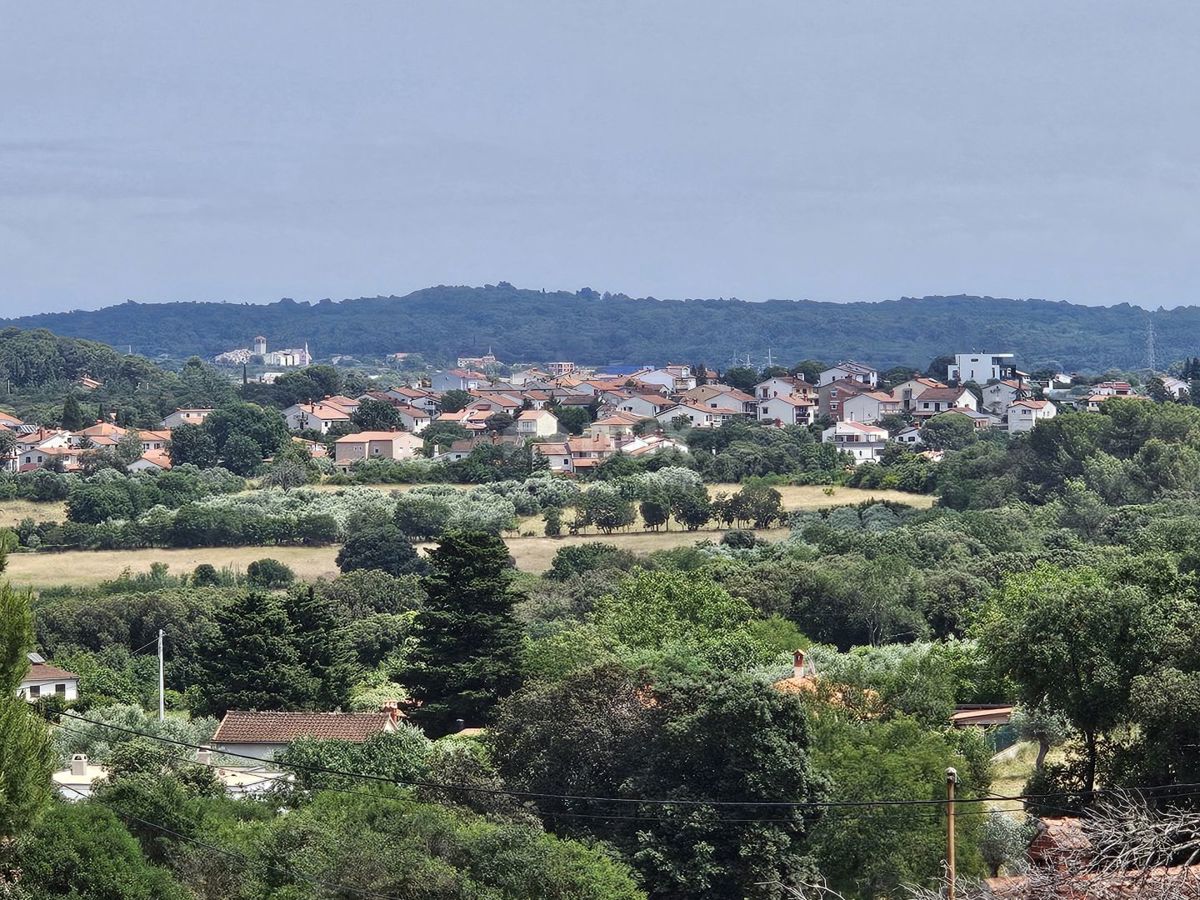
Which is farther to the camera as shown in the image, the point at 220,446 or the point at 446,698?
the point at 220,446

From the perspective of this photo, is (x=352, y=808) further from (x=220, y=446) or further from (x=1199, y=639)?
(x=220, y=446)

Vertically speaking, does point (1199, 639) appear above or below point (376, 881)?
above

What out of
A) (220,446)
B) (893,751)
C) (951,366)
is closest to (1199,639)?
(893,751)

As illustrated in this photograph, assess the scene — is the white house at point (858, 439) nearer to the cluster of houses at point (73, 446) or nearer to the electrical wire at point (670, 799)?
the cluster of houses at point (73, 446)

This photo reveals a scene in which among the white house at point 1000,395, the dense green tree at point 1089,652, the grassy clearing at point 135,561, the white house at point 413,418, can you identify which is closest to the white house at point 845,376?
the white house at point 1000,395

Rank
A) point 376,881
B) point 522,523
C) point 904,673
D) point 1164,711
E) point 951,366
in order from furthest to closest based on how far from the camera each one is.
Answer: point 951,366
point 522,523
point 904,673
point 1164,711
point 376,881

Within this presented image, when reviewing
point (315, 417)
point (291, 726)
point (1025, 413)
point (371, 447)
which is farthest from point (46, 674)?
point (315, 417)

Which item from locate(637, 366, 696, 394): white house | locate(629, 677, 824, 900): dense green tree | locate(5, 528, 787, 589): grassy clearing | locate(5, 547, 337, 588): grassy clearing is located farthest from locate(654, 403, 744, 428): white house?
locate(629, 677, 824, 900): dense green tree
